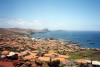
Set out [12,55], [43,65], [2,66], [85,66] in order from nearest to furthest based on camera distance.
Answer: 1. [2,66]
2. [43,65]
3. [12,55]
4. [85,66]

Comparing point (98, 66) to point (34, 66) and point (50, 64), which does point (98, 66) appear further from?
point (34, 66)

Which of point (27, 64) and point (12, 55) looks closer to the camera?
point (27, 64)

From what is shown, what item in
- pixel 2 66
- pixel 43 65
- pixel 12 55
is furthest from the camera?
pixel 12 55

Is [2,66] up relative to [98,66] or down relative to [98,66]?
up

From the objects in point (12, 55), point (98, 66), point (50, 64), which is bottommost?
point (98, 66)

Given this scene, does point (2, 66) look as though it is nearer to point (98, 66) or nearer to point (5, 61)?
point (5, 61)

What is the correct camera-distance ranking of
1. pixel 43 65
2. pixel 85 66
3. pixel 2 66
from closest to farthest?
pixel 2 66 < pixel 43 65 < pixel 85 66

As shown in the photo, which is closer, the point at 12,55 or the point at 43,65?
the point at 43,65

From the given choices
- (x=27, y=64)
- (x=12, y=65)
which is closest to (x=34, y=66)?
(x=27, y=64)

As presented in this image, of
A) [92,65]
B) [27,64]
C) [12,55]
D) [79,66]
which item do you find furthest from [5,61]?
[92,65]
